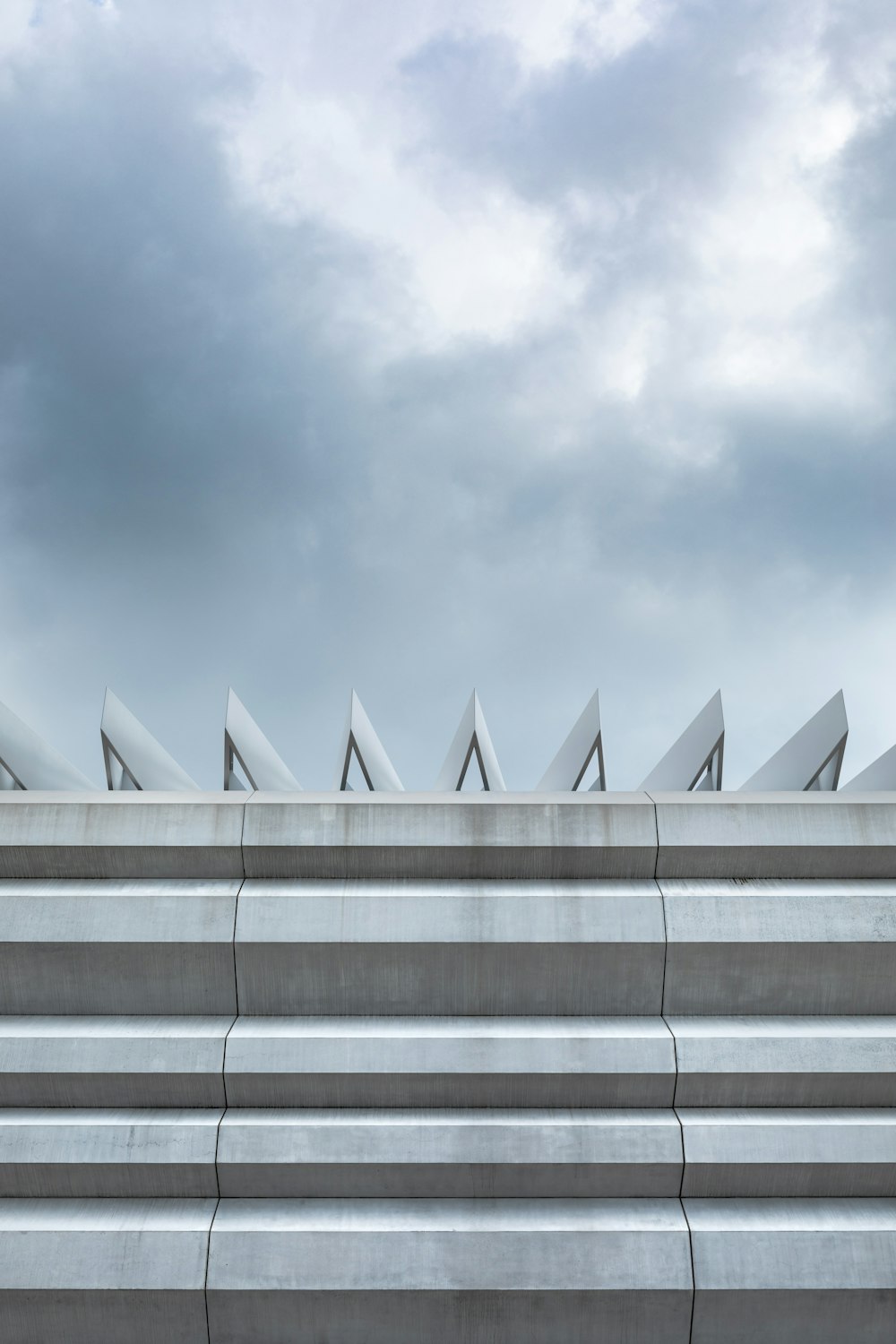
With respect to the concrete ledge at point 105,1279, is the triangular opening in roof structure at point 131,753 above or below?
above

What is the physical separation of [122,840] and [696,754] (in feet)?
22.9

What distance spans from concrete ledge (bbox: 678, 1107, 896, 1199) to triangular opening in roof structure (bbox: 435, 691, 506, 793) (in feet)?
17.6

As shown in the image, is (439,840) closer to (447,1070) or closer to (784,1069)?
(447,1070)

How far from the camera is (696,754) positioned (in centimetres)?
1081

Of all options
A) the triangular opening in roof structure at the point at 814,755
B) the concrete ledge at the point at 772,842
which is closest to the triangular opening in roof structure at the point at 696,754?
the triangular opening in roof structure at the point at 814,755

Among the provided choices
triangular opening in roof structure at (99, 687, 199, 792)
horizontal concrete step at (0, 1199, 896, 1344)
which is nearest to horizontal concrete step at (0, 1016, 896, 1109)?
horizontal concrete step at (0, 1199, 896, 1344)

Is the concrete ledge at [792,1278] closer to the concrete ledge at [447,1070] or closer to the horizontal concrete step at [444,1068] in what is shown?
the horizontal concrete step at [444,1068]

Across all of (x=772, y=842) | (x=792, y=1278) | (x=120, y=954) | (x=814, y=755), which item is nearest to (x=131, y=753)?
(x=120, y=954)

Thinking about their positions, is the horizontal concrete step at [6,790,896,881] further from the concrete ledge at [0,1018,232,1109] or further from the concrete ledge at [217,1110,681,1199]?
the concrete ledge at [217,1110,681,1199]

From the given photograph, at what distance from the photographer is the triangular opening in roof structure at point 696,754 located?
10.7m

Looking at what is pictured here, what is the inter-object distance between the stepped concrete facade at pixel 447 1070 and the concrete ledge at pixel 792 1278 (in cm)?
2

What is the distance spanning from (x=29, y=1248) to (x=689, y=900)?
600 centimetres

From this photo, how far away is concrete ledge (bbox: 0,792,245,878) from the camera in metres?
7.43

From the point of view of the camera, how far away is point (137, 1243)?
6.56 meters
